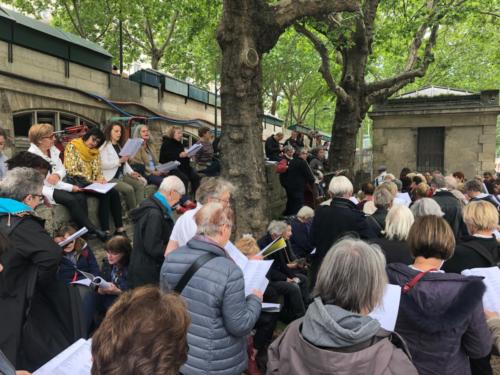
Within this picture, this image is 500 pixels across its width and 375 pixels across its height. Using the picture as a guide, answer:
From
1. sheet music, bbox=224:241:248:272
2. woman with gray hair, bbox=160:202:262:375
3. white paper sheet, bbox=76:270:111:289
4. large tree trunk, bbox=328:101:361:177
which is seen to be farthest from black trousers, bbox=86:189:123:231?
large tree trunk, bbox=328:101:361:177

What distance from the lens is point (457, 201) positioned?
17.9 feet

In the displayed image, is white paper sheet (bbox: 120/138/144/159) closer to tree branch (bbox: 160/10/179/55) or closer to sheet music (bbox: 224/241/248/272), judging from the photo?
sheet music (bbox: 224/241/248/272)

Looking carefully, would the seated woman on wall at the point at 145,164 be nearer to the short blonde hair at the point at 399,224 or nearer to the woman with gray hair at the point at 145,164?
the woman with gray hair at the point at 145,164

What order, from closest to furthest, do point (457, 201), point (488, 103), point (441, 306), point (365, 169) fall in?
1. point (441, 306)
2. point (457, 201)
3. point (488, 103)
4. point (365, 169)

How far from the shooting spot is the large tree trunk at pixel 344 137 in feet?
38.6

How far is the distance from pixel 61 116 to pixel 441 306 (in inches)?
510

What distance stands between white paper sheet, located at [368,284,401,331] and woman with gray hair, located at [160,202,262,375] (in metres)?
0.75

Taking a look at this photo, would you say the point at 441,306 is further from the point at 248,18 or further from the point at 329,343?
the point at 248,18

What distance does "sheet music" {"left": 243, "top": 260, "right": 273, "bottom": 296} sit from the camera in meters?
2.71

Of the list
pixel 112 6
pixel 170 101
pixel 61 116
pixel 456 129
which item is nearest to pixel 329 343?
pixel 61 116

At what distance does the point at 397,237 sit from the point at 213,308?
186cm

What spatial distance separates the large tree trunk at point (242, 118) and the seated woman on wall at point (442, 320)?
385 centimetres

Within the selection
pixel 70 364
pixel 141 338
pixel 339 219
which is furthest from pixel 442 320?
pixel 339 219

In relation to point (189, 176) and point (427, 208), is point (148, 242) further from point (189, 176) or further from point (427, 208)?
point (189, 176)
